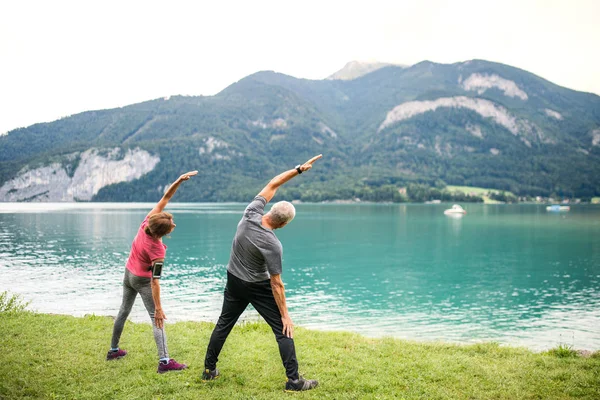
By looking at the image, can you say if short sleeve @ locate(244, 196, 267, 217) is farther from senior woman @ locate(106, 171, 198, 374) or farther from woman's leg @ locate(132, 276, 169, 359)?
woman's leg @ locate(132, 276, 169, 359)

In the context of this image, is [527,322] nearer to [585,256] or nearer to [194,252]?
[585,256]

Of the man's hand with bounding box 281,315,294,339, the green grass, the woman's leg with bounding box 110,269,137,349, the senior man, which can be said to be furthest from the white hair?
the woman's leg with bounding box 110,269,137,349

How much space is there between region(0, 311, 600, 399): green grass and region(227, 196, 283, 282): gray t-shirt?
176 centimetres

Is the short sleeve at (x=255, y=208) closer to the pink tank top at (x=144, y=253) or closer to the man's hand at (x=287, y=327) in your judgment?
the man's hand at (x=287, y=327)

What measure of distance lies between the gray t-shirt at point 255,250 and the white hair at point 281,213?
0.17 m

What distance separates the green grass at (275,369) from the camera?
6746mm

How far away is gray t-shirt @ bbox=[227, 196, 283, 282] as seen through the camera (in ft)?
21.6

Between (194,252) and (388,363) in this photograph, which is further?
(194,252)

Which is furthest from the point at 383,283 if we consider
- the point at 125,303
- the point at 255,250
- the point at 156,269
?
the point at 255,250

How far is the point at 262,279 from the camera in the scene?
22.7ft

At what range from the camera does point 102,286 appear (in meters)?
26.3

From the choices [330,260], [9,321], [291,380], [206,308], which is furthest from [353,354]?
[330,260]

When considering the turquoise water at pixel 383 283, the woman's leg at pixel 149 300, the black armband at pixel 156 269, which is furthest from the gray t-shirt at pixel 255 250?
the turquoise water at pixel 383 283

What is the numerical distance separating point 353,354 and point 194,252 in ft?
125
